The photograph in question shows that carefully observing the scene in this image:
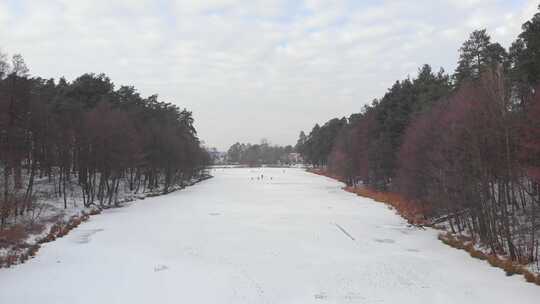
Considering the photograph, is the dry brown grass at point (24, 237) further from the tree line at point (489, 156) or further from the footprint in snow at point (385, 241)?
the tree line at point (489, 156)

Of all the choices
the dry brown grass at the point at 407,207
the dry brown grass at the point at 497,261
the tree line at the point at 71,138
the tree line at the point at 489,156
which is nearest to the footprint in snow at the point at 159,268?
the tree line at the point at 71,138

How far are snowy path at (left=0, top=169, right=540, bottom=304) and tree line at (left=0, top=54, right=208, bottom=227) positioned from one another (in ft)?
19.8

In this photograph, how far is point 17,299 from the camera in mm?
10273

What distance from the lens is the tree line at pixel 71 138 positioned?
23250mm

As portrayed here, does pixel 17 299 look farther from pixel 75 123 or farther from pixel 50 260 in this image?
pixel 75 123

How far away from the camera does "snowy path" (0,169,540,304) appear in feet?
35.0

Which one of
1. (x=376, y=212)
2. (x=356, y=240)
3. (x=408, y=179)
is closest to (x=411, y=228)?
(x=408, y=179)

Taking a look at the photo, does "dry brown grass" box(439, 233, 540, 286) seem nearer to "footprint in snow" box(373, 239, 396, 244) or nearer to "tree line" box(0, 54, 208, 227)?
"footprint in snow" box(373, 239, 396, 244)

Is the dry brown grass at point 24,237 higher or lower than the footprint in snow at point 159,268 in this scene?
higher

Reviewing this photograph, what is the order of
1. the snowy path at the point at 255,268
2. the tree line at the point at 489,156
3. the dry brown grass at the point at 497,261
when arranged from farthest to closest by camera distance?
the tree line at the point at 489,156
the dry brown grass at the point at 497,261
the snowy path at the point at 255,268

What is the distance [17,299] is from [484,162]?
1379 centimetres

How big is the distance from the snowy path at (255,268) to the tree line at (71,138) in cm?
602

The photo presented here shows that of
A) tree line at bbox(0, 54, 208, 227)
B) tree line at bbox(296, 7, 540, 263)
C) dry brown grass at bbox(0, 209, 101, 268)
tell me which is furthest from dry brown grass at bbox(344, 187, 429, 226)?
tree line at bbox(0, 54, 208, 227)

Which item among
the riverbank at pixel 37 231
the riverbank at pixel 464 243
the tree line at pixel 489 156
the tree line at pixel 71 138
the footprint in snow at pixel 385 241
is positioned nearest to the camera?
the riverbank at pixel 464 243
